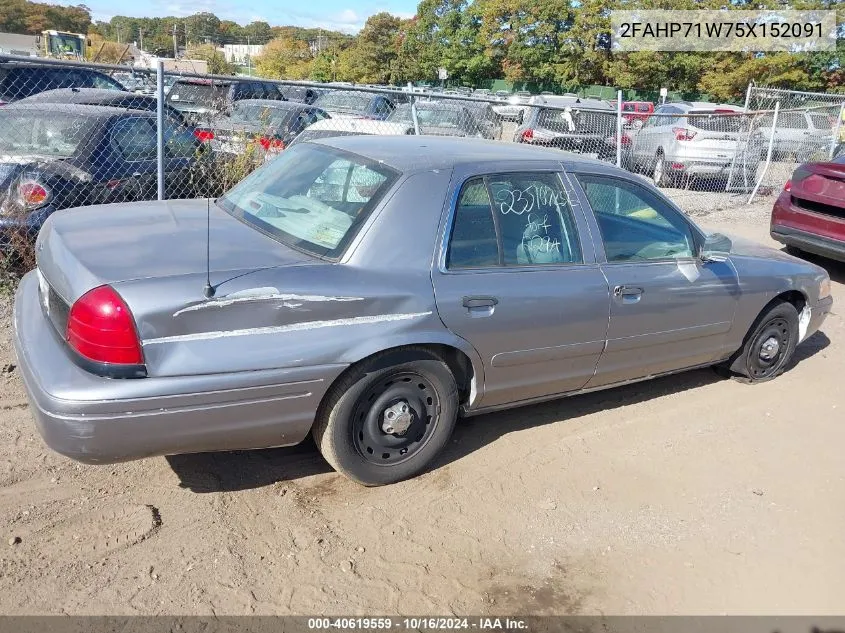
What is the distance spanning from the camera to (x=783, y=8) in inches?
1405

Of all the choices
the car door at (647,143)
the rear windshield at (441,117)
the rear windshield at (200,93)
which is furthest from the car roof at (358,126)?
the car door at (647,143)

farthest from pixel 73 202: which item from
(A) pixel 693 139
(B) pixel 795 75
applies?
(B) pixel 795 75

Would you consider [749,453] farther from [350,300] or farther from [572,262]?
[350,300]

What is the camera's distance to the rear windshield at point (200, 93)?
340 inches

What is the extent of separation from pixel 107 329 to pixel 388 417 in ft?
4.37

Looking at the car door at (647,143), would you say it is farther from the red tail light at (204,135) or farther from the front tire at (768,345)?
the front tire at (768,345)

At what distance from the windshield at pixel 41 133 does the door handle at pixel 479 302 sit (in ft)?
15.2

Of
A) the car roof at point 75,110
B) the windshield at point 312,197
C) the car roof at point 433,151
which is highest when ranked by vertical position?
the car roof at point 75,110

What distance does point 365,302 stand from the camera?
3.28m

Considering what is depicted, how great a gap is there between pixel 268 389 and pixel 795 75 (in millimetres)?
39802

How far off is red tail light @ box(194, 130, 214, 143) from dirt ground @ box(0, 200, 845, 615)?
3.60 meters

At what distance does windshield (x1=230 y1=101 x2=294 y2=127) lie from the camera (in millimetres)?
9130

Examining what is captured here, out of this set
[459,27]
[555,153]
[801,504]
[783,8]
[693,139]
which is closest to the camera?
[801,504]

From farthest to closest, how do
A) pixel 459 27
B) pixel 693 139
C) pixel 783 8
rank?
pixel 459 27 → pixel 783 8 → pixel 693 139
